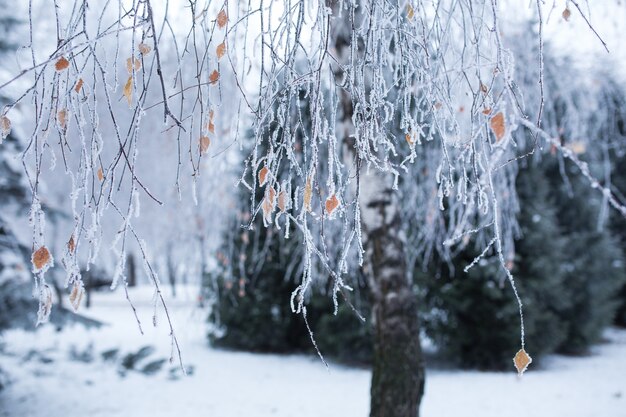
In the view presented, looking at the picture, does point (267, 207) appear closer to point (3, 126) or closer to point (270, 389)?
point (3, 126)

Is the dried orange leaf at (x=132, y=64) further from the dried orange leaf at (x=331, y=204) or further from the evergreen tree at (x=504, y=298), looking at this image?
the evergreen tree at (x=504, y=298)

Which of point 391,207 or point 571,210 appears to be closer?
point 391,207

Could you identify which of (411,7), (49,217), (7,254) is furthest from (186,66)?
(411,7)

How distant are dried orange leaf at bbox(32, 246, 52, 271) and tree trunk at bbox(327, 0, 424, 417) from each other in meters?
1.90

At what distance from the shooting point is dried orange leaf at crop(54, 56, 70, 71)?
1391 mm

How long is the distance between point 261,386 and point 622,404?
3.12m

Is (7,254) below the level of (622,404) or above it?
above

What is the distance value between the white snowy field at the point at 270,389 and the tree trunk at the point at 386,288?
6.03 ft

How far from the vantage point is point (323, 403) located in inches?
208

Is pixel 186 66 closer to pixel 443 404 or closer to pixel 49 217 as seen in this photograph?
pixel 49 217

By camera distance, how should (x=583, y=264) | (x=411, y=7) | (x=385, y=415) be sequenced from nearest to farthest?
(x=411, y=7)
(x=385, y=415)
(x=583, y=264)

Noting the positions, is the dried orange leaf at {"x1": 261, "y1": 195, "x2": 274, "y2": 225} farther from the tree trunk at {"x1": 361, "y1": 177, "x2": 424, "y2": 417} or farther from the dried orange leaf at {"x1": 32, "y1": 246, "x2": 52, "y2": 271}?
the tree trunk at {"x1": 361, "y1": 177, "x2": 424, "y2": 417}

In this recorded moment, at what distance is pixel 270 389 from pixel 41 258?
15.2 feet

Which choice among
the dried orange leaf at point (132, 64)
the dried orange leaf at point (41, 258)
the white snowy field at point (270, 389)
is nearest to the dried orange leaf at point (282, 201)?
the dried orange leaf at point (132, 64)
